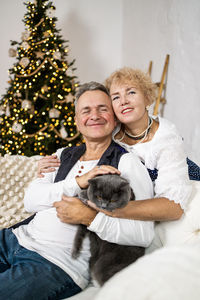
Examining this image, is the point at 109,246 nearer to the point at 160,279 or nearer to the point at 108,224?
the point at 108,224

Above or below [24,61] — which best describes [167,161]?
below

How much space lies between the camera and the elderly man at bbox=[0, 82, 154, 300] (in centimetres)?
102

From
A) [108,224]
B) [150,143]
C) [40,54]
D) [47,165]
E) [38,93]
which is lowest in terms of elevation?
[108,224]

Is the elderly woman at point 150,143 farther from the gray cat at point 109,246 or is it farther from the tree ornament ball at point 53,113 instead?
the tree ornament ball at point 53,113

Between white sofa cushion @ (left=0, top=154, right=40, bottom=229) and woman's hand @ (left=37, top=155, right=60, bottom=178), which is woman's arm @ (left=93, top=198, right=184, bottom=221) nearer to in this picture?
woman's hand @ (left=37, top=155, right=60, bottom=178)

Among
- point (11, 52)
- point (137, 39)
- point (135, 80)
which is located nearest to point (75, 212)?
point (135, 80)

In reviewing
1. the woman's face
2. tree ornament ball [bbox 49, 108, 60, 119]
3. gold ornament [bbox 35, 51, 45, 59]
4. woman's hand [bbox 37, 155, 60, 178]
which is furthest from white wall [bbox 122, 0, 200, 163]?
woman's hand [bbox 37, 155, 60, 178]

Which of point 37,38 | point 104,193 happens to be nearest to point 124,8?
point 37,38

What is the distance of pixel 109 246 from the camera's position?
1.08m

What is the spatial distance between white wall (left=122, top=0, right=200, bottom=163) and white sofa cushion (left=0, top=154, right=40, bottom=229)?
1.70 metres

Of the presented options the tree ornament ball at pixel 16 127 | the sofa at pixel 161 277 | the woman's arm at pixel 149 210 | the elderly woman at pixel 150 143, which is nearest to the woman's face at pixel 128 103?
the elderly woman at pixel 150 143

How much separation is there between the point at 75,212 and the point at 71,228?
13cm

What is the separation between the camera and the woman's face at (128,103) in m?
1.40

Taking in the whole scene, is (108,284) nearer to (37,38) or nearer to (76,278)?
(76,278)
